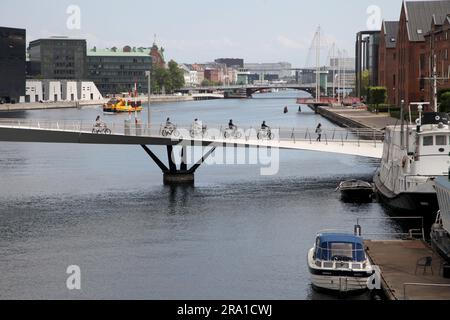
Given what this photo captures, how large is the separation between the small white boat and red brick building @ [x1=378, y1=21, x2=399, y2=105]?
110564 mm

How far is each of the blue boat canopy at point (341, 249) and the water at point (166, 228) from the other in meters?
1.44

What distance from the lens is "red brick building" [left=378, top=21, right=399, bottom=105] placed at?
471 ft

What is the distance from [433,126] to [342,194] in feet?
28.8

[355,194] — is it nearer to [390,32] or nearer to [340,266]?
[340,266]

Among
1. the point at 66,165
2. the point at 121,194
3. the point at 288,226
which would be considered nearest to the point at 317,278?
the point at 288,226

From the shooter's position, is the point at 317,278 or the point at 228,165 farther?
the point at 228,165

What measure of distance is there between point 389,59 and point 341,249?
122394 millimetres

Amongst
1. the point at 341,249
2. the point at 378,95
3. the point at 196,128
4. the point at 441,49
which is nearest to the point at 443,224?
the point at 341,249

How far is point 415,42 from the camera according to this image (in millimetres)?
124375

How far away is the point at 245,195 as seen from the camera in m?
55.5

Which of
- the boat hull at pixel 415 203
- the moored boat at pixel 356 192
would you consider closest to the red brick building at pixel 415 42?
the moored boat at pixel 356 192

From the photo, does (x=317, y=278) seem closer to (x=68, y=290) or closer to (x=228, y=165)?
(x=68, y=290)

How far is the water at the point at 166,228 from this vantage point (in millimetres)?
32938

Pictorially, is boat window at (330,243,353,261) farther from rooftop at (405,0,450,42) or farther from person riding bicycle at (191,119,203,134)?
rooftop at (405,0,450,42)
